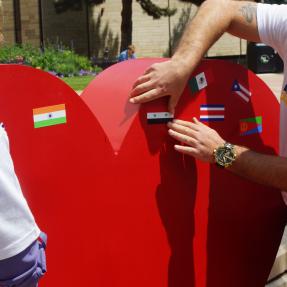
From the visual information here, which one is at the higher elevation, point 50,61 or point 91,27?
point 91,27

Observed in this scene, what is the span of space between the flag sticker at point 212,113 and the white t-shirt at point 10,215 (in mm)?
1231

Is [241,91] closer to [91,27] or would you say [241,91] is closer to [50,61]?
[50,61]

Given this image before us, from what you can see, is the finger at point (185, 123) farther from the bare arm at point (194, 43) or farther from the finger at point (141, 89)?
the finger at point (141, 89)

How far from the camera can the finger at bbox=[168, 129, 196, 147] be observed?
89.9 inches

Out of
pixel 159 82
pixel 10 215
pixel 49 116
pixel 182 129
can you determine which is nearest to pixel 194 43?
pixel 159 82

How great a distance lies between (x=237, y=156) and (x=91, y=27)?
A: 996 inches

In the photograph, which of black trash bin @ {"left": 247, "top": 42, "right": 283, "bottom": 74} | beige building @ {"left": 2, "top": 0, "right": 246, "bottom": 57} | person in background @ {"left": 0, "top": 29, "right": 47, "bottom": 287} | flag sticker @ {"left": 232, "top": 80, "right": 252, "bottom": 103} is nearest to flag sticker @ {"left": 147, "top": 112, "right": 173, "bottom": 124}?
flag sticker @ {"left": 232, "top": 80, "right": 252, "bottom": 103}

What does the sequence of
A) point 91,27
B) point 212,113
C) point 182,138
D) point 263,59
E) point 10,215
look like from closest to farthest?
1. point 10,215
2. point 182,138
3. point 212,113
4. point 263,59
5. point 91,27

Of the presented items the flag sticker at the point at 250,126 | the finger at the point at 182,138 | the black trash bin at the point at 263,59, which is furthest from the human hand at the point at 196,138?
the black trash bin at the point at 263,59

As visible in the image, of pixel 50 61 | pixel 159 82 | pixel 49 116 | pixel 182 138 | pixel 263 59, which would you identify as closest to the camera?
pixel 49 116

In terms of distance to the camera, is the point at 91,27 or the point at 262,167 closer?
the point at 262,167

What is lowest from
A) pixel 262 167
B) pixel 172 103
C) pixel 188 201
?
pixel 188 201

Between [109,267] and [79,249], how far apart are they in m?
0.20

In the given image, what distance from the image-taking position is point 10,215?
1338 mm
